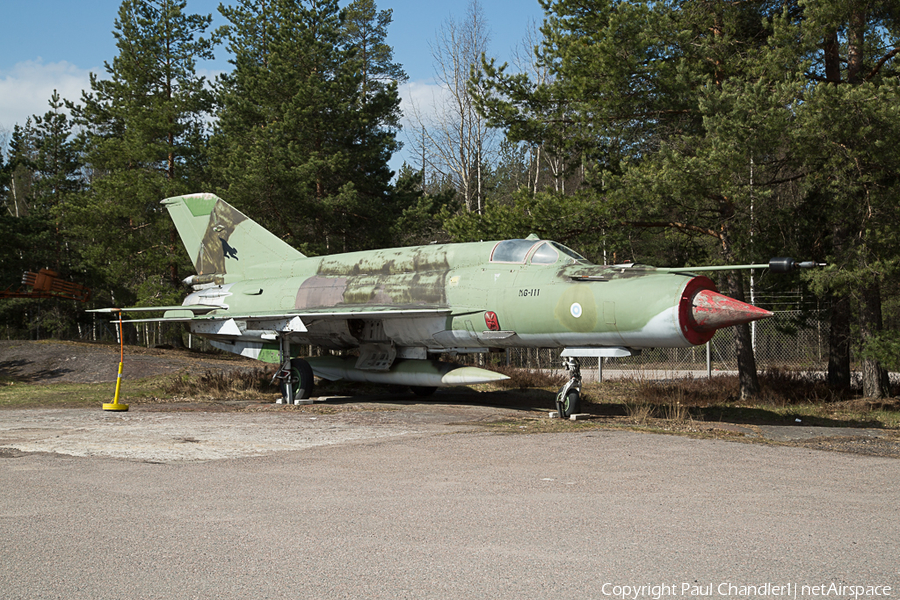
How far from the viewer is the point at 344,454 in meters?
7.72

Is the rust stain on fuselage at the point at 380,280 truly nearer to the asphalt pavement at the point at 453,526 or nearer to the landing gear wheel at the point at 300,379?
the landing gear wheel at the point at 300,379

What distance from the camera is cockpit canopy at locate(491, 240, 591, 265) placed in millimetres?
12203

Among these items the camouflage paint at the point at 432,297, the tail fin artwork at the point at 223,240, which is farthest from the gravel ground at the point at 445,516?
the tail fin artwork at the point at 223,240

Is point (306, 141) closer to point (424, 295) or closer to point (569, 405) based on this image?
point (424, 295)

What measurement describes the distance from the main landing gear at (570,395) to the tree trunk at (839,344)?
7.40 meters

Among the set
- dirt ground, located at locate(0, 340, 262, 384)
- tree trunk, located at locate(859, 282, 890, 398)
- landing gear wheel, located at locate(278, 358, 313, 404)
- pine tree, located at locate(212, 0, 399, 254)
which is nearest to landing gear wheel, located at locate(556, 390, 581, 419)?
landing gear wheel, located at locate(278, 358, 313, 404)

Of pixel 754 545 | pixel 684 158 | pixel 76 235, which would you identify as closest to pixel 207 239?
pixel 684 158

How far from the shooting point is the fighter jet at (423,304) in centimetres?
1061

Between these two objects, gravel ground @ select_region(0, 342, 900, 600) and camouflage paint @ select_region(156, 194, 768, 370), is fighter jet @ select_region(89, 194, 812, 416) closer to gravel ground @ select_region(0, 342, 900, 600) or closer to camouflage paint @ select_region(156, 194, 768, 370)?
camouflage paint @ select_region(156, 194, 768, 370)

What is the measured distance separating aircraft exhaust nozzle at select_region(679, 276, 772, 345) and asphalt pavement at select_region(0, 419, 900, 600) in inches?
109

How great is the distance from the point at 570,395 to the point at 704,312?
2.68m

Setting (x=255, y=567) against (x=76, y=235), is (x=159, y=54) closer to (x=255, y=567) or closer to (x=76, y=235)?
(x=76, y=235)

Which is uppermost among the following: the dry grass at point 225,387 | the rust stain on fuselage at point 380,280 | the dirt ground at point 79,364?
the rust stain on fuselage at point 380,280

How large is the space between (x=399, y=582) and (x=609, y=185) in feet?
39.8
